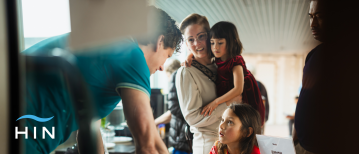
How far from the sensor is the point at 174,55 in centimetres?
94

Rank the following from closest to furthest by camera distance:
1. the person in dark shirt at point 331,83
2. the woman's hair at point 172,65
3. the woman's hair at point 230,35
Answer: the person in dark shirt at point 331,83
the woman's hair at point 230,35
the woman's hair at point 172,65

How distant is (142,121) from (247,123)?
0.40 m

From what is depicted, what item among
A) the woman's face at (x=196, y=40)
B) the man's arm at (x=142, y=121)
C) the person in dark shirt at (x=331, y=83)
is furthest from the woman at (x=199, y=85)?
the person in dark shirt at (x=331, y=83)

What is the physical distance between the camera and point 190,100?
92 centimetres

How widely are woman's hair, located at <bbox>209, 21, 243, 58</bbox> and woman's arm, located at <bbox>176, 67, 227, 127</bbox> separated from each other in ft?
0.57

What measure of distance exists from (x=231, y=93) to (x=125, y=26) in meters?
0.50

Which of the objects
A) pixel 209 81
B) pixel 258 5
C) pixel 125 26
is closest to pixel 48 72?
pixel 125 26

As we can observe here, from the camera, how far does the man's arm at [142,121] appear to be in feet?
3.07

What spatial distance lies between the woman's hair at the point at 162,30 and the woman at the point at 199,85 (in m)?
0.04

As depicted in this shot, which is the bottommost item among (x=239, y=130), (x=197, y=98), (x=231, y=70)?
(x=239, y=130)

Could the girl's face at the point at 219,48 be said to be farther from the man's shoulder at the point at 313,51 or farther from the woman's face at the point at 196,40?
the man's shoulder at the point at 313,51

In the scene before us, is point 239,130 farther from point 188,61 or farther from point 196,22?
point 196,22

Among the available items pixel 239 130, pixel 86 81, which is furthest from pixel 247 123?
pixel 86 81

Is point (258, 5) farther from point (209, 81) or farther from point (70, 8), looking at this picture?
point (70, 8)
